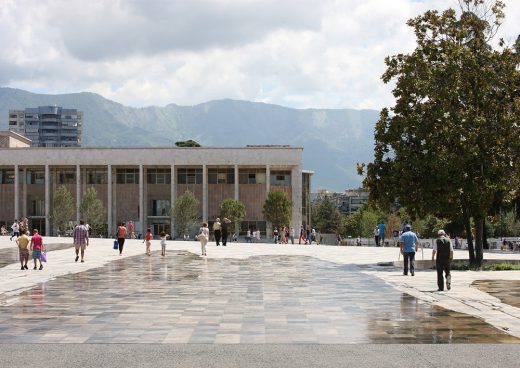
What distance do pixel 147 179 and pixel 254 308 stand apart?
82.5m

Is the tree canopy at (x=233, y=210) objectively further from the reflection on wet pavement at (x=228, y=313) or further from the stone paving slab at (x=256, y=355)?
the stone paving slab at (x=256, y=355)

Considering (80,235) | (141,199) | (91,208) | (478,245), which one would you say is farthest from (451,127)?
(141,199)

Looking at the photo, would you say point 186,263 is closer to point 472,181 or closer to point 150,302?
point 472,181

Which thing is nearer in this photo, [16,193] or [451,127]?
[451,127]

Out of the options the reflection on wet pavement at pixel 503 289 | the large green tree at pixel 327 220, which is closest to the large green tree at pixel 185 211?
the reflection on wet pavement at pixel 503 289

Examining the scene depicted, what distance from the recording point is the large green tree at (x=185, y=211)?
86.4 m

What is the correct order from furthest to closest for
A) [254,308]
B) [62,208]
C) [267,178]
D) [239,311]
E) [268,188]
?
[268,188] < [267,178] < [62,208] < [254,308] < [239,311]

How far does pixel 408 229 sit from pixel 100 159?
73.4 metres

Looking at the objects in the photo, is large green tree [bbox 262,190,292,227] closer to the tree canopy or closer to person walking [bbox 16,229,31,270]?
the tree canopy

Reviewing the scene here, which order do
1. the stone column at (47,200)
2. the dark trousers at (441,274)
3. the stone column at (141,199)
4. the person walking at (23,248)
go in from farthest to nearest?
the stone column at (47,200), the stone column at (141,199), the person walking at (23,248), the dark trousers at (441,274)

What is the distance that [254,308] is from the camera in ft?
49.4

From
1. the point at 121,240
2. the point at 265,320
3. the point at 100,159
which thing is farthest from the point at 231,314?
the point at 100,159

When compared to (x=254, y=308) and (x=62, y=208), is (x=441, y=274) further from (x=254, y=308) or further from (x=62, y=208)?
(x=62, y=208)

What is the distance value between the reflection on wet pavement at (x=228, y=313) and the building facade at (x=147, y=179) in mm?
70702
